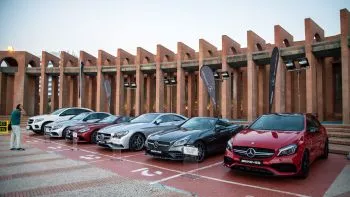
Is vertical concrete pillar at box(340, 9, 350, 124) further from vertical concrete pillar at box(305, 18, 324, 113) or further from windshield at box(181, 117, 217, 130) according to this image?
windshield at box(181, 117, 217, 130)

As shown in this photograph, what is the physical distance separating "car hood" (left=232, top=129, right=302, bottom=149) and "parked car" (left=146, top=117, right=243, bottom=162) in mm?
1556

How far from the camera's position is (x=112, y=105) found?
3372 cm

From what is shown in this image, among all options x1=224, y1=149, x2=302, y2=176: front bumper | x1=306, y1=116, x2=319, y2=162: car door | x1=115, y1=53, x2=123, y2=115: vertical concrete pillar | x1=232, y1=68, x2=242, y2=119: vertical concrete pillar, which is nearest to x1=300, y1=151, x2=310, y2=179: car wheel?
x1=224, y1=149, x2=302, y2=176: front bumper

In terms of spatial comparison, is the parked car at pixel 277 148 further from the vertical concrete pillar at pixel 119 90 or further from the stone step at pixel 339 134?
the vertical concrete pillar at pixel 119 90

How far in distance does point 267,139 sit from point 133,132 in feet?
17.9

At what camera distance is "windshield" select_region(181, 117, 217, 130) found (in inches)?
351

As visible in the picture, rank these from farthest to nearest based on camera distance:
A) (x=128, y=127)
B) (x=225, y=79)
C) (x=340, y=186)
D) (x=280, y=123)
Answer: (x=225, y=79), (x=128, y=127), (x=280, y=123), (x=340, y=186)

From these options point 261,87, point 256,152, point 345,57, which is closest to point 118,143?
point 256,152

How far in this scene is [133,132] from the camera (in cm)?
999

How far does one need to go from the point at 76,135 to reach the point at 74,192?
687cm

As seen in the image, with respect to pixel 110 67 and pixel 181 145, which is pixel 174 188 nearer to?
pixel 181 145

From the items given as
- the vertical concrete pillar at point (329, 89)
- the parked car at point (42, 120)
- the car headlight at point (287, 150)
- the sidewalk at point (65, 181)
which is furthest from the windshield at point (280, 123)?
the vertical concrete pillar at point (329, 89)

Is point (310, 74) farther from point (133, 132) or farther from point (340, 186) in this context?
point (340, 186)

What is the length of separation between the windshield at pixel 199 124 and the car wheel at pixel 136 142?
1.99m
